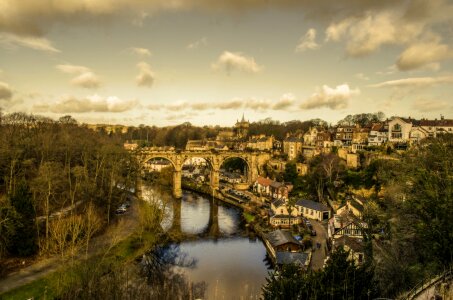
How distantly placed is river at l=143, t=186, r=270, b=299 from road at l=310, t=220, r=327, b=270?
3.43 meters

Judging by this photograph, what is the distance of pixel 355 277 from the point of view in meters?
12.8

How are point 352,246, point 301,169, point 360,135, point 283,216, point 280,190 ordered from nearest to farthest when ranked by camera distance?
point 352,246 < point 283,216 < point 280,190 < point 301,169 < point 360,135

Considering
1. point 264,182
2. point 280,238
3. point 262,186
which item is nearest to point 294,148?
point 264,182

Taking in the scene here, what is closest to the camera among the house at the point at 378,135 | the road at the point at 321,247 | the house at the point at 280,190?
the road at the point at 321,247

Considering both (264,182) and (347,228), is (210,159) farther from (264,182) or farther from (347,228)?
(347,228)

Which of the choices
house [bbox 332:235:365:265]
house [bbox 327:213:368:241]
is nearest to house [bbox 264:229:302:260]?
house [bbox 327:213:368:241]

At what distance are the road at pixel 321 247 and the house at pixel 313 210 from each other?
3.08 ft

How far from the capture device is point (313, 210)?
36.2m

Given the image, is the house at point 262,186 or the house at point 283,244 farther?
the house at point 262,186

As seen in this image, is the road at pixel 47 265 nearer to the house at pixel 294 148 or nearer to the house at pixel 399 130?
the house at pixel 294 148

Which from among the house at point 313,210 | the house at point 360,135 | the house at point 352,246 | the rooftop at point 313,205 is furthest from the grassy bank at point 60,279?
the house at point 360,135

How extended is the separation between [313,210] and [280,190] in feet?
29.8

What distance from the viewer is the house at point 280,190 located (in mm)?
44150

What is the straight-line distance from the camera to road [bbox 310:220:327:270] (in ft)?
78.7
